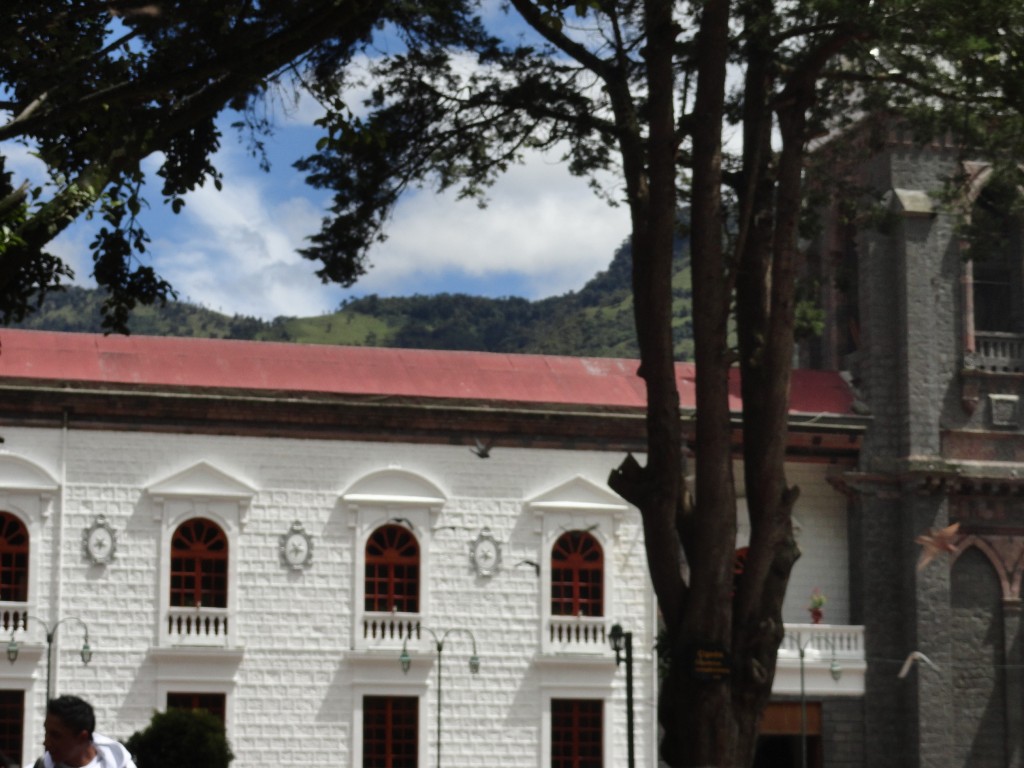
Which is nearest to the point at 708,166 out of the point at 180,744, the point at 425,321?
the point at 180,744

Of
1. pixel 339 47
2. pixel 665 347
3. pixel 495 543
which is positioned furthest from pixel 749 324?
pixel 495 543

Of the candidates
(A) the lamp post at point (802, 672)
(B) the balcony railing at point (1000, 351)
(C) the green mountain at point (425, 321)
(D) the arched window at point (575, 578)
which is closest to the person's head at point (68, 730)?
(D) the arched window at point (575, 578)

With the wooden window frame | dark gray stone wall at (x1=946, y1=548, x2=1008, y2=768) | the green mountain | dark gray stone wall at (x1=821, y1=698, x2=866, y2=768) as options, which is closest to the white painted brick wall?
the wooden window frame

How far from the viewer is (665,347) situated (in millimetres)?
19281

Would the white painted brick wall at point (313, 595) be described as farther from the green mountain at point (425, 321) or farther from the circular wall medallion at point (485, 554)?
the green mountain at point (425, 321)

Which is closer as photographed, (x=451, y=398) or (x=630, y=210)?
(x=630, y=210)

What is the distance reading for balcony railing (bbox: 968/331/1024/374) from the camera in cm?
3612

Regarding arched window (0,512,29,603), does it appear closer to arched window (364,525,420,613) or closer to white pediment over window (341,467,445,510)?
white pediment over window (341,467,445,510)

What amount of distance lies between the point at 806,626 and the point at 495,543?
17.9 ft

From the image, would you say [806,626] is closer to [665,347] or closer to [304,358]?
[304,358]

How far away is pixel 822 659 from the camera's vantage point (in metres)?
33.8

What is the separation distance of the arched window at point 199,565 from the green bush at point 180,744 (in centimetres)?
478

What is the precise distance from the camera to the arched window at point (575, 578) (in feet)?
110

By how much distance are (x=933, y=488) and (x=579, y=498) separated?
6.26 meters
